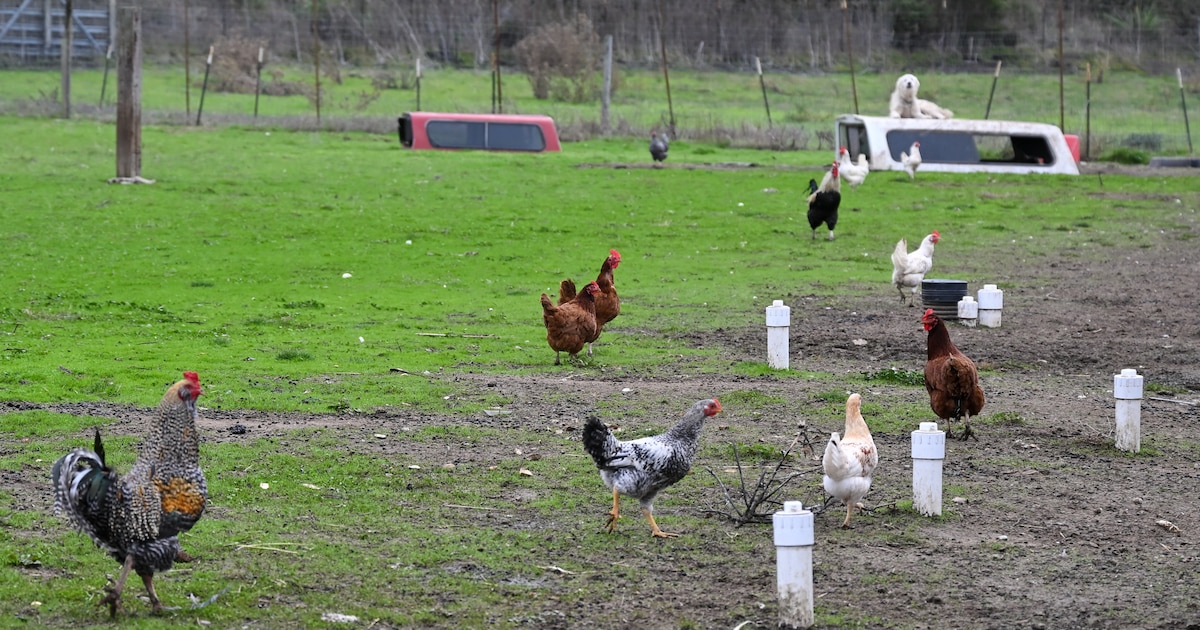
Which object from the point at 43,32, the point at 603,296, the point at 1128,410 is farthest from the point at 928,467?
the point at 43,32

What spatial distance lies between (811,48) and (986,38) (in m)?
5.63

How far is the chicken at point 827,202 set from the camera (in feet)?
68.9

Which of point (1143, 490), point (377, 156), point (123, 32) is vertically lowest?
point (1143, 490)

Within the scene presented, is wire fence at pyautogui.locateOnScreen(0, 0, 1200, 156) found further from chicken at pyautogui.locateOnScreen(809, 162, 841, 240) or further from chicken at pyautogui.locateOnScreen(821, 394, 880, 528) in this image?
chicken at pyautogui.locateOnScreen(821, 394, 880, 528)

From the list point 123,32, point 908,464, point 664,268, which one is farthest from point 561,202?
point 908,464

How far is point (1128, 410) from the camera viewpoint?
9742 millimetres

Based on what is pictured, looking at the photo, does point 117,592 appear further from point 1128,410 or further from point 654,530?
point 1128,410

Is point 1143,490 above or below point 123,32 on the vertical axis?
below

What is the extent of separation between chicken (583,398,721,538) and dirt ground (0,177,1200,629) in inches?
10.4

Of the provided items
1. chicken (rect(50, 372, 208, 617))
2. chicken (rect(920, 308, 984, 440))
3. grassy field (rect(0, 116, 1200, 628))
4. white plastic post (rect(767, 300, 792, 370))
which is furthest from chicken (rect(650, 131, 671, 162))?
chicken (rect(50, 372, 208, 617))

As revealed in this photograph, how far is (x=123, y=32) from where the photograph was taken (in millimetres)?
21609

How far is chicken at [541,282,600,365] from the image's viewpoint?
12.4m

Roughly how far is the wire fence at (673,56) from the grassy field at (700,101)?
9 cm

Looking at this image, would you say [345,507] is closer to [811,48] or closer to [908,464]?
[908,464]
